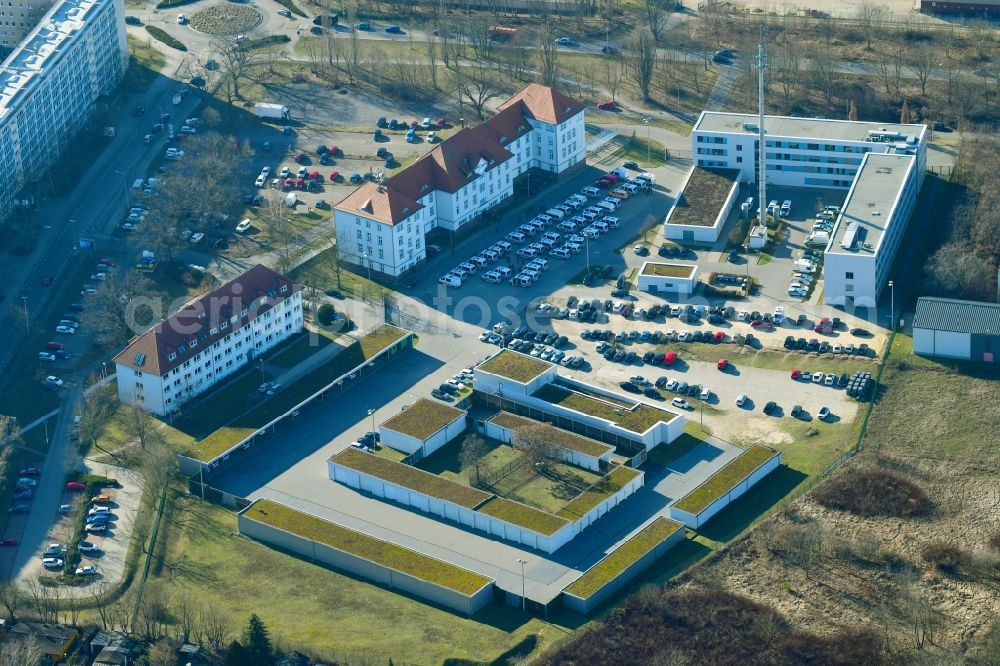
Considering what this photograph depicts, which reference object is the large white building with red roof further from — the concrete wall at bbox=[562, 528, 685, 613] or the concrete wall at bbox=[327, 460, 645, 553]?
the concrete wall at bbox=[562, 528, 685, 613]

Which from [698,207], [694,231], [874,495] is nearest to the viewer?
[874,495]

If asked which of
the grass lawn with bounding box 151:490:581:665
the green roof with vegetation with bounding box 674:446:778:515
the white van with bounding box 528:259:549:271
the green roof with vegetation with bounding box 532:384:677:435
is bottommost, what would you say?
the grass lawn with bounding box 151:490:581:665

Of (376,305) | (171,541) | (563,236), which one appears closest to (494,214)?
(563,236)

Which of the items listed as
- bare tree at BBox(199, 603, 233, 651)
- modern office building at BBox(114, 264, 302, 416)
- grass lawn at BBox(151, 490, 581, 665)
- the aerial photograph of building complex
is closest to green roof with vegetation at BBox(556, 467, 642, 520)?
the aerial photograph of building complex

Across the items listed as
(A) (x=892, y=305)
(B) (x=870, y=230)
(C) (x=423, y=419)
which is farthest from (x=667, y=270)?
(C) (x=423, y=419)

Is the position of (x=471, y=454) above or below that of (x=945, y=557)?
above

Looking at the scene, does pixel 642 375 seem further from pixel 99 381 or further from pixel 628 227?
pixel 99 381

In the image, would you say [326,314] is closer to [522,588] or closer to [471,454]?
[471,454]
